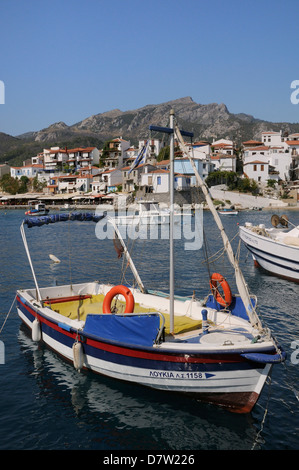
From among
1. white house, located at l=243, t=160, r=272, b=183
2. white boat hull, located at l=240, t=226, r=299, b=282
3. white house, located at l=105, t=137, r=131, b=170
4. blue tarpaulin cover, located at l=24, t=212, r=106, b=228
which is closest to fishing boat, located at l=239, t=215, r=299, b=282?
white boat hull, located at l=240, t=226, r=299, b=282

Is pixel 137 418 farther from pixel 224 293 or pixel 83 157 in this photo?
pixel 83 157

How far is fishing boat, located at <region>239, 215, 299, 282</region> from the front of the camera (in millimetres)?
24156

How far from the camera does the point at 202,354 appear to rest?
31.5 feet

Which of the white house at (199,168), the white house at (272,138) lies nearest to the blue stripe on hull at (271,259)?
the white house at (199,168)

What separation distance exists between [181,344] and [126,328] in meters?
1.71

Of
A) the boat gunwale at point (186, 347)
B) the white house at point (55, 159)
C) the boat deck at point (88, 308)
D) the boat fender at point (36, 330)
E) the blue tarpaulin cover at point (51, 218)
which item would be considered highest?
the white house at point (55, 159)

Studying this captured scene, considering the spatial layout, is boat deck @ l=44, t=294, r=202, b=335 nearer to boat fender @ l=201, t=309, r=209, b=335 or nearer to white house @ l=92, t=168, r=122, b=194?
boat fender @ l=201, t=309, r=209, b=335

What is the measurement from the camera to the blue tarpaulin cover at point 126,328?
1052 cm

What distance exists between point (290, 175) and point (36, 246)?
79.8 m

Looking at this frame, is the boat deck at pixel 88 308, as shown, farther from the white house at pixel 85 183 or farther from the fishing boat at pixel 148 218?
the white house at pixel 85 183

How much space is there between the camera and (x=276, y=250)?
25.2 meters

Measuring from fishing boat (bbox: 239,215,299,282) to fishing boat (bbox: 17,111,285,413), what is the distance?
1203 cm

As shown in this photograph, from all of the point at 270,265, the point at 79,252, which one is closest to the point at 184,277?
the point at 270,265
